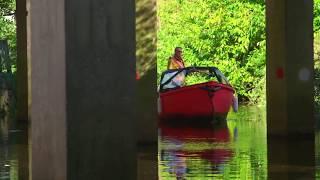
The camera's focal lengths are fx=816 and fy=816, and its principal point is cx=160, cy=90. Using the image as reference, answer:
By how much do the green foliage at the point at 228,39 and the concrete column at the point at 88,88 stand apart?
25.0 meters

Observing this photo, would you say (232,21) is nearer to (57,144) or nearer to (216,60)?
(216,60)

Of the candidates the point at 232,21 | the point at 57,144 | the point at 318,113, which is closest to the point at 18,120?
the point at 318,113

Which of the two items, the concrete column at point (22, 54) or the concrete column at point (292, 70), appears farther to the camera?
the concrete column at point (22, 54)

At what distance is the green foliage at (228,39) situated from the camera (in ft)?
106

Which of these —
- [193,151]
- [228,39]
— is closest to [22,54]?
[193,151]

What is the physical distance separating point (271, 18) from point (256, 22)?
16.6 meters

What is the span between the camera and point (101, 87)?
698 cm

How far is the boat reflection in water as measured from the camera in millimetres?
10040

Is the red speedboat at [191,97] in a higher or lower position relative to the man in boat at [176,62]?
lower

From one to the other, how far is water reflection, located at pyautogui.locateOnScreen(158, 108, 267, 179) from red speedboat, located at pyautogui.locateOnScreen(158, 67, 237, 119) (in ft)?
2.90

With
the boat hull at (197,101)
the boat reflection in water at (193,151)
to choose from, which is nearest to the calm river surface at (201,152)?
the boat reflection in water at (193,151)

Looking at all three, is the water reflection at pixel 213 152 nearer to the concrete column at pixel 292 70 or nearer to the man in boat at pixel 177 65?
the concrete column at pixel 292 70

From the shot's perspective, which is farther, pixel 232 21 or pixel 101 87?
pixel 232 21

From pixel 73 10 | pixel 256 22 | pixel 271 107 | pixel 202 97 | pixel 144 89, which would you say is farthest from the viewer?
pixel 256 22
